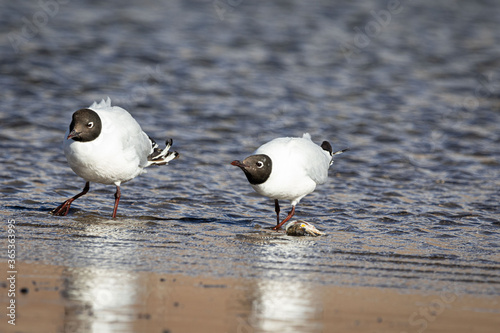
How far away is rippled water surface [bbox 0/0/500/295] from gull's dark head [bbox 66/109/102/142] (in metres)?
0.90

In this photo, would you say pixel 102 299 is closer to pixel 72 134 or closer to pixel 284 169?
pixel 72 134

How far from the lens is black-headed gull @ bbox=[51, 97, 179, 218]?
7.86m

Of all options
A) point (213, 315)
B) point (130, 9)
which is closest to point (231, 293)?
point (213, 315)

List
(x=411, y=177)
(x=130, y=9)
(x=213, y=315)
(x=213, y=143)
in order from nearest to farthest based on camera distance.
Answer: (x=213, y=315)
(x=411, y=177)
(x=213, y=143)
(x=130, y=9)

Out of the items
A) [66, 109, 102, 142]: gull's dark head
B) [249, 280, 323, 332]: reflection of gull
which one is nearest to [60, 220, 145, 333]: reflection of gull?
[249, 280, 323, 332]: reflection of gull

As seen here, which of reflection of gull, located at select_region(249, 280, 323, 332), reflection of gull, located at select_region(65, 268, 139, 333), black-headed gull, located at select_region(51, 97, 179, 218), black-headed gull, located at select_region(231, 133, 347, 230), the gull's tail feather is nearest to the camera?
reflection of gull, located at select_region(65, 268, 139, 333)

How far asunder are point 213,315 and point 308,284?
1080 millimetres

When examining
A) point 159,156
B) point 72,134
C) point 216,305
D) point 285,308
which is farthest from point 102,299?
point 159,156

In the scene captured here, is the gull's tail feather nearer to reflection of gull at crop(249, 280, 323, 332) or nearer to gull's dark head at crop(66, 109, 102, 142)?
gull's dark head at crop(66, 109, 102, 142)

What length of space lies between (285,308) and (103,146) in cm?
347

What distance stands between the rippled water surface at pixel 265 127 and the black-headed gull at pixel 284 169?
45 cm

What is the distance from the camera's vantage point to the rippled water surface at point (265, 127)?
6879 mm

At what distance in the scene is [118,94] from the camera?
47.2ft

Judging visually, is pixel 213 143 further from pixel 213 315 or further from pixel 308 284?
pixel 213 315
